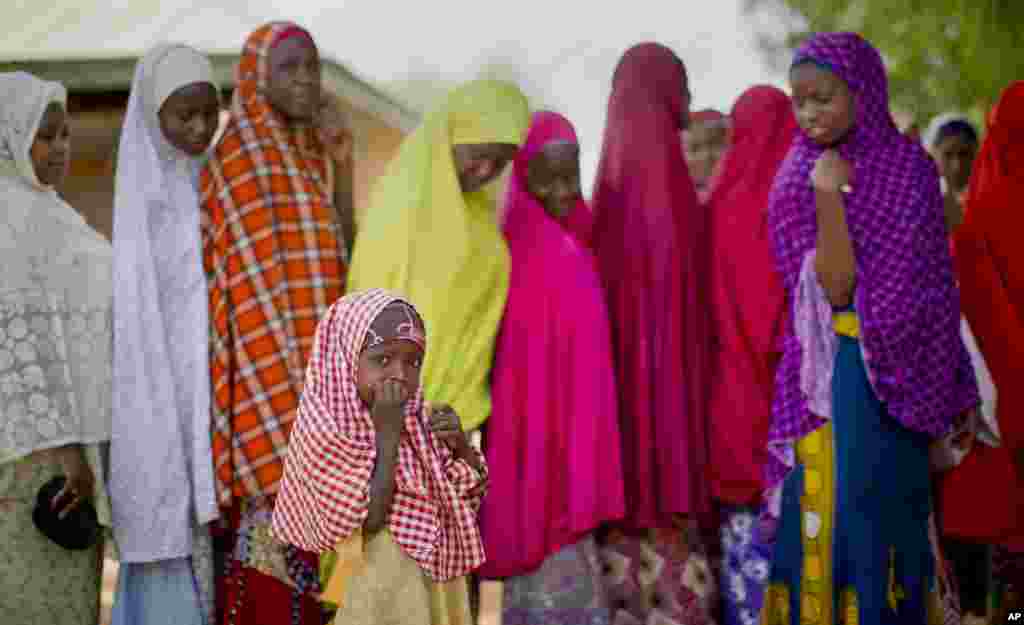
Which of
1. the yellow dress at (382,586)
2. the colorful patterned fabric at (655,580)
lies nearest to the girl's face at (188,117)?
the yellow dress at (382,586)

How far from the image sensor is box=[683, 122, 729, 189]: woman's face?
5965 millimetres

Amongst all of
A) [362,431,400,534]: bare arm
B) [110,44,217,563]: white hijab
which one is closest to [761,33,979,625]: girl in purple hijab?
[362,431,400,534]: bare arm

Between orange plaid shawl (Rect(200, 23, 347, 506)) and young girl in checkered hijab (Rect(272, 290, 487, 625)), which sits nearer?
young girl in checkered hijab (Rect(272, 290, 487, 625))

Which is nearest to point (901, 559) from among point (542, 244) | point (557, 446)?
point (557, 446)

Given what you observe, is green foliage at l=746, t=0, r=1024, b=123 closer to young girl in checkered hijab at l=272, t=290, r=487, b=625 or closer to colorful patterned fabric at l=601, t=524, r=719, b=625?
colorful patterned fabric at l=601, t=524, r=719, b=625

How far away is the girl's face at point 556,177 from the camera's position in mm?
4551

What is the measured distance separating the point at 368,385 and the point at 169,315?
1.30m

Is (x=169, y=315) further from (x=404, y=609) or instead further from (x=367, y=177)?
(x=367, y=177)

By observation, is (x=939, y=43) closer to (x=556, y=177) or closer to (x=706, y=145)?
(x=706, y=145)

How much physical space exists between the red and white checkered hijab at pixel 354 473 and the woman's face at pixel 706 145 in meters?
3.02

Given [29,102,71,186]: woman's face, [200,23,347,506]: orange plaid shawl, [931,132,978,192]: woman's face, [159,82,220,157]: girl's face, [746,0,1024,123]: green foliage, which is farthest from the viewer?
[746,0,1024,123]: green foliage

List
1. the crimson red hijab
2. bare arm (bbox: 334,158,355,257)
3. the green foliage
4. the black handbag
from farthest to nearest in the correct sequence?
the green foliage, bare arm (bbox: 334,158,355,257), the crimson red hijab, the black handbag

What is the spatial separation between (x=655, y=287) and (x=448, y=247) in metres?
0.80

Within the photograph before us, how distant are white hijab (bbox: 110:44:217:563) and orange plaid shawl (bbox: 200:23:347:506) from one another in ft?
0.23
